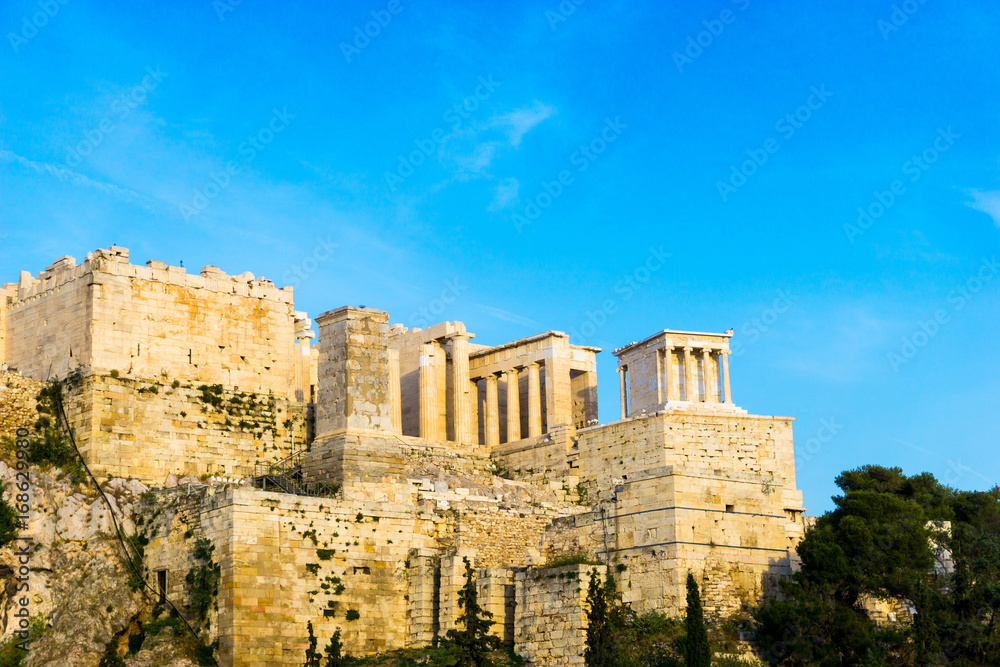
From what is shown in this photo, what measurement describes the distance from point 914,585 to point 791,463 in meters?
15.6

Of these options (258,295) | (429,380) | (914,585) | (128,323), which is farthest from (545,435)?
(914,585)

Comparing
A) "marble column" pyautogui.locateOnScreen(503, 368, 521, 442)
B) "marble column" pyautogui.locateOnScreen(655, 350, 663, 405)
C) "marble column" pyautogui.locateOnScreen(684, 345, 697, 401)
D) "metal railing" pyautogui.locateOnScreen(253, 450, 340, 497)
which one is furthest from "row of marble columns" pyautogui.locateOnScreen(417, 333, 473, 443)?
"metal railing" pyautogui.locateOnScreen(253, 450, 340, 497)

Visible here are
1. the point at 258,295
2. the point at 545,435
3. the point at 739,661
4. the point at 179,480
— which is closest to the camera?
the point at 739,661

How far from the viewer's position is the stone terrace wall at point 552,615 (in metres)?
39.5

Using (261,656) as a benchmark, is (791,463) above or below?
above

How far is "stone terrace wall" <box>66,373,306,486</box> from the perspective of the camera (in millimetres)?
47375

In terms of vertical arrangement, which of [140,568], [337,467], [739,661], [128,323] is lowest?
[739,661]

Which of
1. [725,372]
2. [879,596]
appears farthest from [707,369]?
[879,596]

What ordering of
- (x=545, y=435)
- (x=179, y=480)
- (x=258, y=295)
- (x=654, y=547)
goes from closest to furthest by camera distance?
(x=654, y=547)
(x=179, y=480)
(x=258, y=295)
(x=545, y=435)

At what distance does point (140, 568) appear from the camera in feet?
145

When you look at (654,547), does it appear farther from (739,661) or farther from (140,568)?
(140,568)

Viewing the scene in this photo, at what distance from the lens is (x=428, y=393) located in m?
61.8

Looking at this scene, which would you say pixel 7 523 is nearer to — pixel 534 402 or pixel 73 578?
pixel 73 578

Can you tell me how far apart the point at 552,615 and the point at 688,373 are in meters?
21.3
